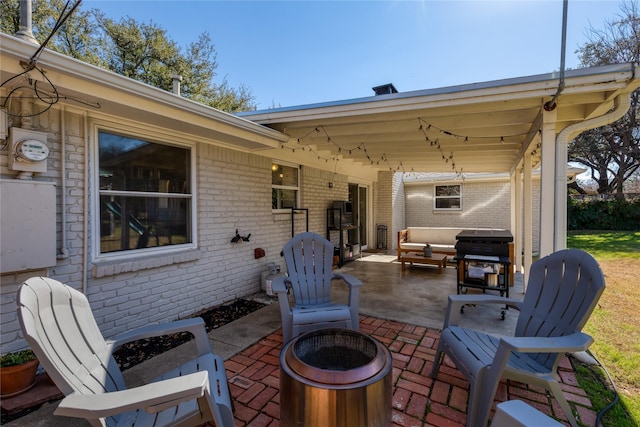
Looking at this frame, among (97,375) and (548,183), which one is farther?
(548,183)

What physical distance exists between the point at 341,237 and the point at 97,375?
5.31 m

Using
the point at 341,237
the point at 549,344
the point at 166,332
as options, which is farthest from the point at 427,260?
the point at 166,332

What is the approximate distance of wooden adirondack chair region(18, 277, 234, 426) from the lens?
1189 millimetres

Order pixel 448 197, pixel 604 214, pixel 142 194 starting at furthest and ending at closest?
pixel 604 214
pixel 448 197
pixel 142 194

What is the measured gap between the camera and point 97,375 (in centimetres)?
151

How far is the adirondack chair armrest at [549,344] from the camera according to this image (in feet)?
5.09

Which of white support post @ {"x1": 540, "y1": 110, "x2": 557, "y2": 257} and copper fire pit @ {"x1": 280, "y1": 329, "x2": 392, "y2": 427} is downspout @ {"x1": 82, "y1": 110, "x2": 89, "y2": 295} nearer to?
copper fire pit @ {"x1": 280, "y1": 329, "x2": 392, "y2": 427}

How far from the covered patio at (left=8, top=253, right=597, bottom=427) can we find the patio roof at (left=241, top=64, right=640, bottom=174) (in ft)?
8.01

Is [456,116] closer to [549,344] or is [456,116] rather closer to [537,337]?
[537,337]

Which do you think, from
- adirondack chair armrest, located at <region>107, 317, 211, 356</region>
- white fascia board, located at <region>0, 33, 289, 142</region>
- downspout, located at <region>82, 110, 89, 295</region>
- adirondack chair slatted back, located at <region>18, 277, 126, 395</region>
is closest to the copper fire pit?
adirondack chair armrest, located at <region>107, 317, 211, 356</region>

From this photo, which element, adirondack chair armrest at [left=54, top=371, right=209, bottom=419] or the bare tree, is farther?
the bare tree

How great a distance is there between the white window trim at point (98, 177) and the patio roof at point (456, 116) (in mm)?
1157

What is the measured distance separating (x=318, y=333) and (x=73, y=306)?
1.40m

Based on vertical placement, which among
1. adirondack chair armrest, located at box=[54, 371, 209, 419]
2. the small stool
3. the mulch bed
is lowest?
the mulch bed
